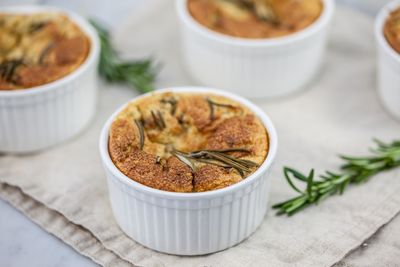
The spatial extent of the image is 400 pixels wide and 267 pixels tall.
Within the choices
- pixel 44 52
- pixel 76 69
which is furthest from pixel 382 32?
pixel 44 52

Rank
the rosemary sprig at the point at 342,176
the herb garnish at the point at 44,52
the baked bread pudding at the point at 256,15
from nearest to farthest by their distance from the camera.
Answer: the rosemary sprig at the point at 342,176
the herb garnish at the point at 44,52
the baked bread pudding at the point at 256,15

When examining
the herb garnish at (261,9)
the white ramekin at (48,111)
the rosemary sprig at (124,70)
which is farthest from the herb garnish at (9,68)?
the herb garnish at (261,9)

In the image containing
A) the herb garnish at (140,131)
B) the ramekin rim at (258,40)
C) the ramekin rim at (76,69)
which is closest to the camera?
the herb garnish at (140,131)

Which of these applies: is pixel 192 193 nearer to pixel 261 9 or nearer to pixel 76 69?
pixel 76 69

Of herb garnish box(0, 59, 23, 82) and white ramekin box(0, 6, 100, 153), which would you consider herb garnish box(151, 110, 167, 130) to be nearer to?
white ramekin box(0, 6, 100, 153)

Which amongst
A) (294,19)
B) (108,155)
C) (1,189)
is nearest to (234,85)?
(294,19)

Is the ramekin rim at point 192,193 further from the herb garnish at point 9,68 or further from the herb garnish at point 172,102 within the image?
the herb garnish at point 9,68
